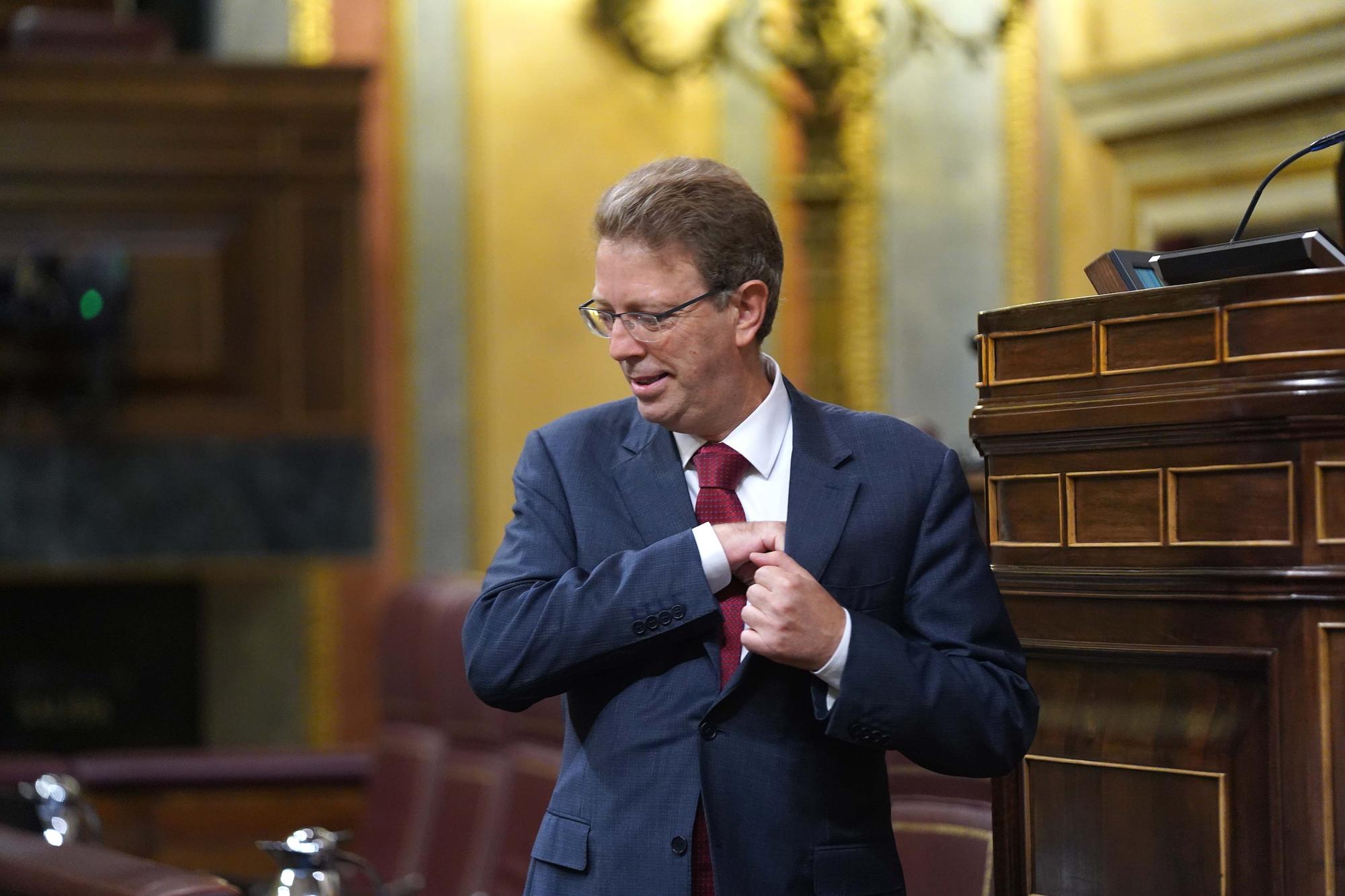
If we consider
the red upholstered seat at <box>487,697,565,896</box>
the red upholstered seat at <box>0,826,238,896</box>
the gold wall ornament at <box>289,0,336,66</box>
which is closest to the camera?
the red upholstered seat at <box>0,826,238,896</box>

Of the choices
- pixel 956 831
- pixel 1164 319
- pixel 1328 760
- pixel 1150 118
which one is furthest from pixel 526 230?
pixel 1328 760

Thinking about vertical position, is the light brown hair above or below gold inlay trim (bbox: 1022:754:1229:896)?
above

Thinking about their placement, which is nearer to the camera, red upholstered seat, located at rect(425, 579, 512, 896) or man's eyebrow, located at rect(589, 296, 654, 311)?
man's eyebrow, located at rect(589, 296, 654, 311)

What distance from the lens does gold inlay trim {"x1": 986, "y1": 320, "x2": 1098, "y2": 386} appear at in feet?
6.53

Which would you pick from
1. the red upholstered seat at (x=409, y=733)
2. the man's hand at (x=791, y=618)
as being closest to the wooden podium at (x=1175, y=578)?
the man's hand at (x=791, y=618)

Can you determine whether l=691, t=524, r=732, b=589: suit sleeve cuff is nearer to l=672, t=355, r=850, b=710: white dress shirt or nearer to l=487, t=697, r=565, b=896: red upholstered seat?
l=672, t=355, r=850, b=710: white dress shirt

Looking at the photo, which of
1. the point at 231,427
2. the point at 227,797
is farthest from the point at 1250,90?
the point at 227,797

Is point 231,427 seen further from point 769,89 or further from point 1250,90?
point 1250,90

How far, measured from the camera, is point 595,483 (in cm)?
197

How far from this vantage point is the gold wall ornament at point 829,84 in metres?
5.50

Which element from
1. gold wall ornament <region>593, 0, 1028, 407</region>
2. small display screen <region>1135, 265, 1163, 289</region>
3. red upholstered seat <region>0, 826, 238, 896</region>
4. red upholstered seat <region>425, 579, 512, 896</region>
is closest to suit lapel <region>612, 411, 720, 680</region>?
small display screen <region>1135, 265, 1163, 289</region>

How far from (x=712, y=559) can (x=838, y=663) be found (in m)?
0.16

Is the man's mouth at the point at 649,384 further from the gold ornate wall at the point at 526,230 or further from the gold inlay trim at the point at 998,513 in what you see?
the gold ornate wall at the point at 526,230

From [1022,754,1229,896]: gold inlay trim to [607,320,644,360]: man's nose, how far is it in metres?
0.67
